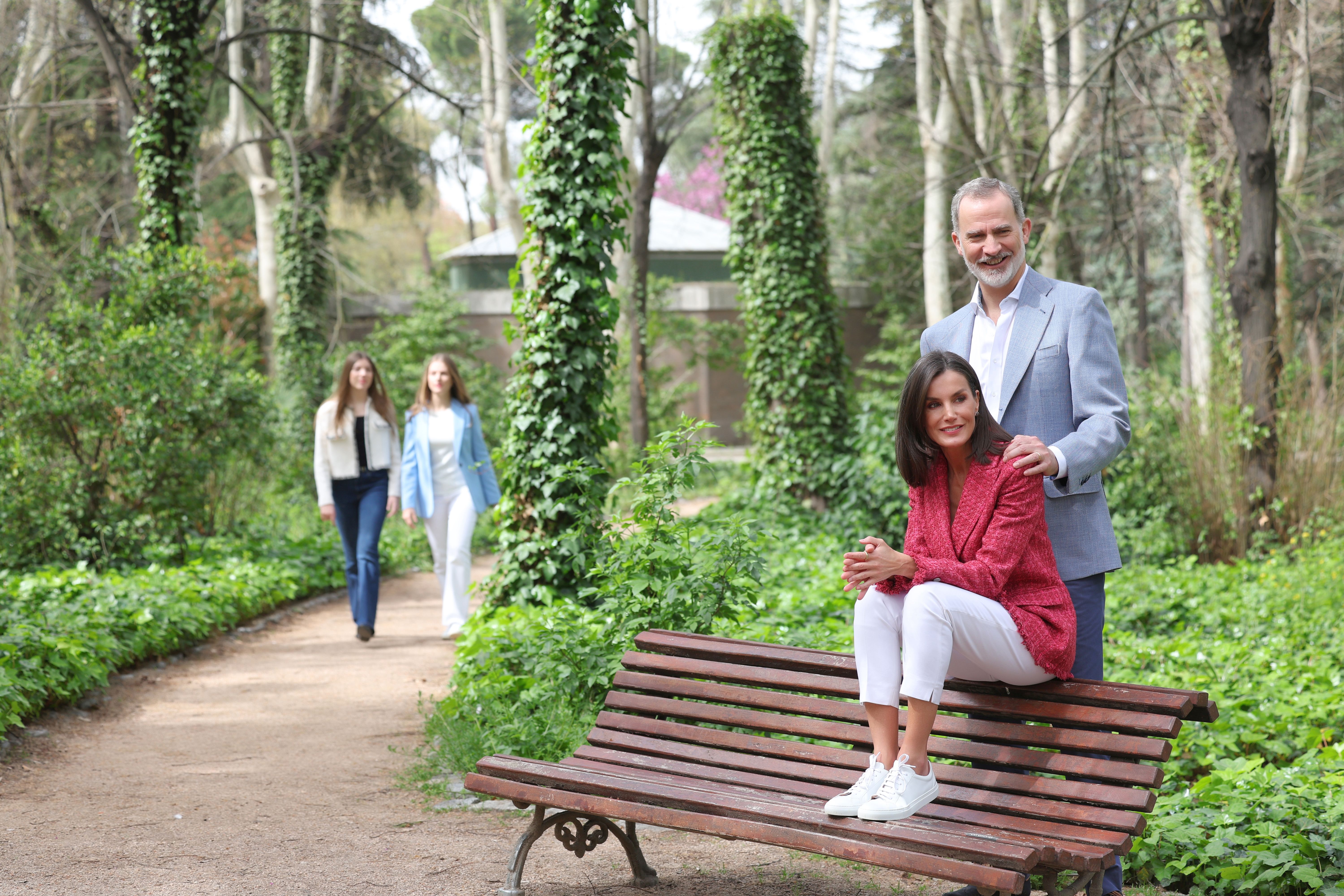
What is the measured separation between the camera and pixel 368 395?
7.99 meters

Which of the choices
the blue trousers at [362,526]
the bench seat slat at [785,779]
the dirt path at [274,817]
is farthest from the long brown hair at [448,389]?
the bench seat slat at [785,779]

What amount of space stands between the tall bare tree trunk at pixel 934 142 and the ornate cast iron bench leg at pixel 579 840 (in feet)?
41.5

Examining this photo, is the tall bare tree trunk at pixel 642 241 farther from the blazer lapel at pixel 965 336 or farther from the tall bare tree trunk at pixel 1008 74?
the blazer lapel at pixel 965 336

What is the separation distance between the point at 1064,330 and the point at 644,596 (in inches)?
97.1

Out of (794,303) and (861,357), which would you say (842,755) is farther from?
(861,357)

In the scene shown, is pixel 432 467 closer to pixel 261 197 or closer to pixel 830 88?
pixel 261 197

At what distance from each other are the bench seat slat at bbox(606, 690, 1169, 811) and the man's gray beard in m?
1.25

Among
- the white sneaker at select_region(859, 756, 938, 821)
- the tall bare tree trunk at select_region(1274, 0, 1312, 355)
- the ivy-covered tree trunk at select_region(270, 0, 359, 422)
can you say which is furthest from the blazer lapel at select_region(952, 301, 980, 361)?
the ivy-covered tree trunk at select_region(270, 0, 359, 422)

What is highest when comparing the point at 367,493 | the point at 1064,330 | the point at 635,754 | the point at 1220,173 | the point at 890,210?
the point at 890,210

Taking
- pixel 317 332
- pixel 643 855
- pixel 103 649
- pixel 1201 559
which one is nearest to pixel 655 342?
pixel 317 332

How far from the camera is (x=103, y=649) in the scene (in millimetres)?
6566

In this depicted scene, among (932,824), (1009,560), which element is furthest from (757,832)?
(1009,560)

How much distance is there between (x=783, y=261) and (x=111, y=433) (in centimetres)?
683

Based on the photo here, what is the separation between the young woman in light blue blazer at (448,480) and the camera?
7.74 metres
